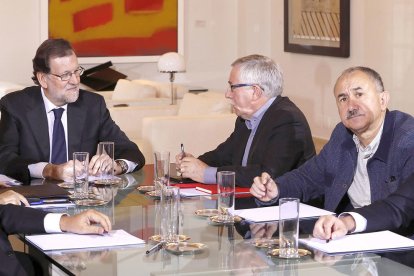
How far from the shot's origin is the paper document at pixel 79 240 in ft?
9.71

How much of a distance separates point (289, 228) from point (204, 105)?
5.49m

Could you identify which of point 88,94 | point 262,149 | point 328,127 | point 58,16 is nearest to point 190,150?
point 88,94

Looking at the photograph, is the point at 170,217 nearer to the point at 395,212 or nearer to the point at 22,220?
the point at 22,220

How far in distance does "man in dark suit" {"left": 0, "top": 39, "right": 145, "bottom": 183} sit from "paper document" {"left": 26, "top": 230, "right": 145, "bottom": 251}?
1502mm

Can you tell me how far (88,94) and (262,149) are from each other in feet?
3.62

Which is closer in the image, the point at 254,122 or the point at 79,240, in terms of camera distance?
the point at 79,240

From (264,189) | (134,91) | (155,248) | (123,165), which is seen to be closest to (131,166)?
(123,165)

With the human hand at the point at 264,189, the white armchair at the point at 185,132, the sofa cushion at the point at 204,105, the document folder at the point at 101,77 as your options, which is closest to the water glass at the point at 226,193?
the human hand at the point at 264,189

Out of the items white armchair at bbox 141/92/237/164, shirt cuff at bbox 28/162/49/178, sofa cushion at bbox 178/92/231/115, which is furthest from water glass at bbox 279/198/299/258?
sofa cushion at bbox 178/92/231/115

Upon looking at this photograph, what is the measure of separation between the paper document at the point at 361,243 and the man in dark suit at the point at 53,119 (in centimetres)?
178

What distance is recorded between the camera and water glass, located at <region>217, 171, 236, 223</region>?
3.32 metres

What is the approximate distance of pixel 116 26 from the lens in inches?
528

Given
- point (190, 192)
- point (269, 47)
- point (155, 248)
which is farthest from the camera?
point (269, 47)

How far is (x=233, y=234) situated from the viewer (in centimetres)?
316
